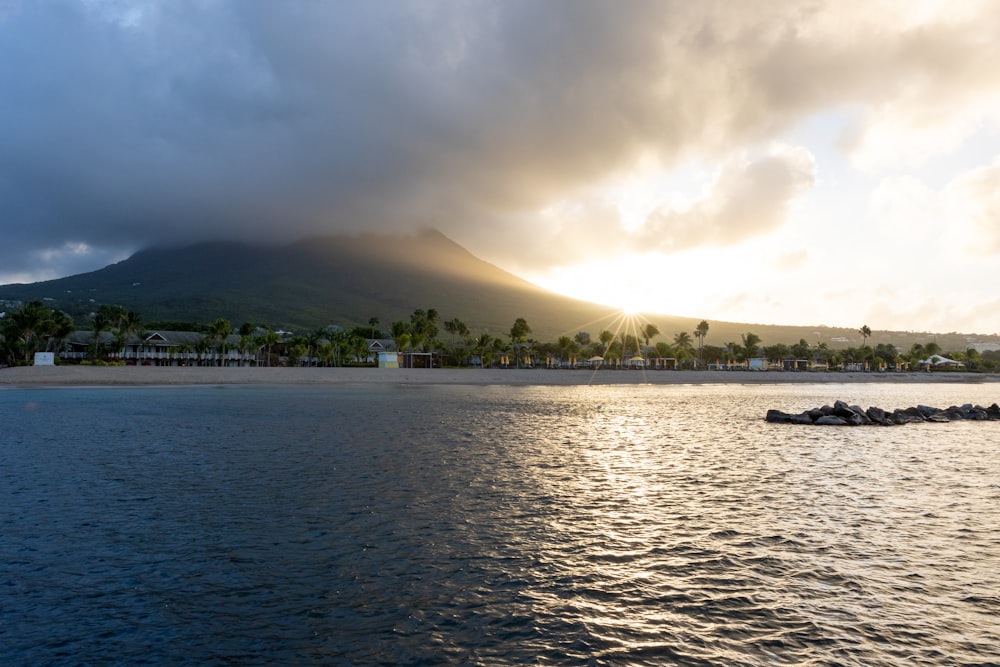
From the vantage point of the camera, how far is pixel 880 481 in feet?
70.4

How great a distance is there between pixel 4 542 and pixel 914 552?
2004 centimetres

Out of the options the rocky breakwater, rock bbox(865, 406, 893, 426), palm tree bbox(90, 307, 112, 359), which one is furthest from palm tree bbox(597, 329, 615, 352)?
rock bbox(865, 406, 893, 426)

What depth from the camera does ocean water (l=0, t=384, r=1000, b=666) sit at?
8.41 metres

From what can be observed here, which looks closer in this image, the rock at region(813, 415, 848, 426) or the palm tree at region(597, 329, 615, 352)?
the rock at region(813, 415, 848, 426)

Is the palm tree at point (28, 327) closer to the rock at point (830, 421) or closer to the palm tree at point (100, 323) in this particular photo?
the palm tree at point (100, 323)

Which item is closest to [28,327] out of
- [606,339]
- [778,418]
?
[778,418]

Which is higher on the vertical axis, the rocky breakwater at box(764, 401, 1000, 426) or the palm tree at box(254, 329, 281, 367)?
the palm tree at box(254, 329, 281, 367)

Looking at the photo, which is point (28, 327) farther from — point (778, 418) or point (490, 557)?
point (490, 557)

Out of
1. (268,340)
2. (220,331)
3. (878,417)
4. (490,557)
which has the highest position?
(220,331)

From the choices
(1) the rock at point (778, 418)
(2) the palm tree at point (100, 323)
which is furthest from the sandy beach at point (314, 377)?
(1) the rock at point (778, 418)

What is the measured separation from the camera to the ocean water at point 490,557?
27.6ft

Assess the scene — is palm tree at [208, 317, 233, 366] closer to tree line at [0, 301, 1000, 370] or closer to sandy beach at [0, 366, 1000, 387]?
tree line at [0, 301, 1000, 370]

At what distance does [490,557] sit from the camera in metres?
12.3

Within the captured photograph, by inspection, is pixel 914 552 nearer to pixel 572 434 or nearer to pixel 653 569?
pixel 653 569
